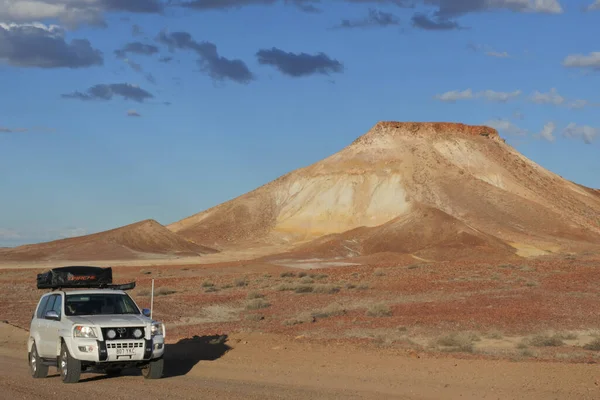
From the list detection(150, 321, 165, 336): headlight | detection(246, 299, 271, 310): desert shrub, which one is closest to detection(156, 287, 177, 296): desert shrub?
detection(246, 299, 271, 310): desert shrub

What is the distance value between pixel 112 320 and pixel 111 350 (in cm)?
59

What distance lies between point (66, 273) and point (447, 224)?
72817 millimetres

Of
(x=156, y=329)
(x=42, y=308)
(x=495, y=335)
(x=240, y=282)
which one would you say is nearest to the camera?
(x=156, y=329)

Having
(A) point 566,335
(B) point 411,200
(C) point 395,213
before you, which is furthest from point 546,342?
(B) point 411,200

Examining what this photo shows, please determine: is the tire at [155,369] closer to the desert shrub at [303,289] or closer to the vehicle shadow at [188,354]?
the vehicle shadow at [188,354]

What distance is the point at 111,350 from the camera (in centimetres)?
1418

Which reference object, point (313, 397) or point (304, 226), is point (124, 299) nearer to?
point (313, 397)

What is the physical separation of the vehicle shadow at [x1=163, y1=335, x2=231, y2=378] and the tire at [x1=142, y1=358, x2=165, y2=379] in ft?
2.07

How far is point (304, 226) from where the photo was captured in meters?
106

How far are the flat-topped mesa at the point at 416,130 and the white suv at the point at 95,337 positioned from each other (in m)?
105

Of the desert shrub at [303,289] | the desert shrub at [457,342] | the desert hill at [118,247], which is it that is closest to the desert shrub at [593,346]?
the desert shrub at [457,342]

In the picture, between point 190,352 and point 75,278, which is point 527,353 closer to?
point 190,352

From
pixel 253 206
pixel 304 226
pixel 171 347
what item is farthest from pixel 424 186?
pixel 171 347

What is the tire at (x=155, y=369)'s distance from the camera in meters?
14.8
